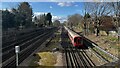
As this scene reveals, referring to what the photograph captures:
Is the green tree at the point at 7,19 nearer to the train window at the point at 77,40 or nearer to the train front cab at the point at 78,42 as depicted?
the train front cab at the point at 78,42

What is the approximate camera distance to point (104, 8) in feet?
180

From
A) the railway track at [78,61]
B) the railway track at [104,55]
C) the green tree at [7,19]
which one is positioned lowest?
the railway track at [78,61]

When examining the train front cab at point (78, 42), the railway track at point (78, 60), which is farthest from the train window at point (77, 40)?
the railway track at point (78, 60)

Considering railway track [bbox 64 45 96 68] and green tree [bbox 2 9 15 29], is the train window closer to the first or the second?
railway track [bbox 64 45 96 68]

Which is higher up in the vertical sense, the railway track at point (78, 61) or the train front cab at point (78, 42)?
the train front cab at point (78, 42)

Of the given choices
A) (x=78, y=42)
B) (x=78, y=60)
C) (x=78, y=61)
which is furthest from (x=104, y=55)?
(x=78, y=42)

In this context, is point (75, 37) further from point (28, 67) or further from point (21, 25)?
point (21, 25)

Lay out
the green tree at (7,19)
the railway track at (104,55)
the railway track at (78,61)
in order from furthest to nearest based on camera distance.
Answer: the green tree at (7,19)
the railway track at (104,55)
the railway track at (78,61)

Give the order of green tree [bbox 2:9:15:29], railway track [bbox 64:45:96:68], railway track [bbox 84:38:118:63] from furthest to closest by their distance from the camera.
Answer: green tree [bbox 2:9:15:29] → railway track [bbox 84:38:118:63] → railway track [bbox 64:45:96:68]

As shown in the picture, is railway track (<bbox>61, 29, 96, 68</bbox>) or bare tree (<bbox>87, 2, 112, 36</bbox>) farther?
bare tree (<bbox>87, 2, 112, 36</bbox>)

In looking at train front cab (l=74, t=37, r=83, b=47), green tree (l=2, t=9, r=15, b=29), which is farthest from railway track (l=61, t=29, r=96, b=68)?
green tree (l=2, t=9, r=15, b=29)

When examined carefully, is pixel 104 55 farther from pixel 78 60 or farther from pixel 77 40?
pixel 77 40

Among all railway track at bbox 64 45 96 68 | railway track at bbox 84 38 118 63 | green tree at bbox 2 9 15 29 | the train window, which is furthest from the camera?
green tree at bbox 2 9 15 29

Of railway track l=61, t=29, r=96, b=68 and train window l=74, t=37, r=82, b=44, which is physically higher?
train window l=74, t=37, r=82, b=44
